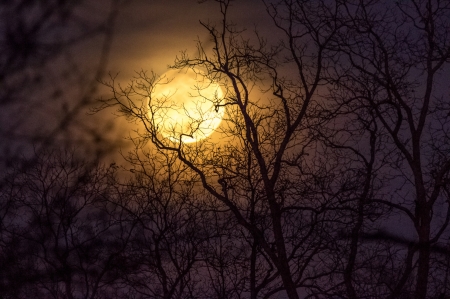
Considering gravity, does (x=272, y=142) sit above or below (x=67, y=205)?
above

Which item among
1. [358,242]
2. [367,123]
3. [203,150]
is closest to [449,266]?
[358,242]

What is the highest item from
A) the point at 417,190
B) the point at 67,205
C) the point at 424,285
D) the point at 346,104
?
the point at 346,104

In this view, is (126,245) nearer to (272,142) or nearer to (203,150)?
(203,150)

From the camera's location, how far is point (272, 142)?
16.2 m

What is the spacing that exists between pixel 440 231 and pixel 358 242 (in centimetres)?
213

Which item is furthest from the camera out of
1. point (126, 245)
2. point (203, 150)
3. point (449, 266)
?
point (126, 245)

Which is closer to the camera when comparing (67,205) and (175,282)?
(67,205)

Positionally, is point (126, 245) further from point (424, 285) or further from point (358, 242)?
point (424, 285)

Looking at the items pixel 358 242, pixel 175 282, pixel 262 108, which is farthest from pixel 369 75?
pixel 175 282

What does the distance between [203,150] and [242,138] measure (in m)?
1.07

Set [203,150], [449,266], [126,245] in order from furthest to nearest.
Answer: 1. [126,245]
2. [203,150]
3. [449,266]

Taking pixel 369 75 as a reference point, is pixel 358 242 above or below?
below

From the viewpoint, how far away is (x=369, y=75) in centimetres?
1592

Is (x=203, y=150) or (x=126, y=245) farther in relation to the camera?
(x=126, y=245)
